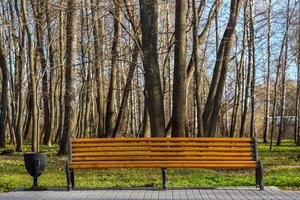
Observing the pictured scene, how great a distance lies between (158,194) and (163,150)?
41.2 inches

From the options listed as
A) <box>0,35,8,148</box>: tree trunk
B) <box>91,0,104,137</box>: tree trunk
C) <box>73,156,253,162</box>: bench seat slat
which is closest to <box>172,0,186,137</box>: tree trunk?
<box>91,0,104,137</box>: tree trunk

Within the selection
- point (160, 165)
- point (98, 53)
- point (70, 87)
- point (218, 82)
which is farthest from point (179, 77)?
point (98, 53)

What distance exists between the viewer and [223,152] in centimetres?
Result: 1066

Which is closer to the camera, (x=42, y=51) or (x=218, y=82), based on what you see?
(x=218, y=82)

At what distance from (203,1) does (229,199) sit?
1514cm

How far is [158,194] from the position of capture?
1002 centimetres

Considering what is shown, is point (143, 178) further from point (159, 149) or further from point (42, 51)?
point (42, 51)

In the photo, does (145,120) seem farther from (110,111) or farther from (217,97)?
(217,97)

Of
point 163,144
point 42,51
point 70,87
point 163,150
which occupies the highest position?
point 42,51

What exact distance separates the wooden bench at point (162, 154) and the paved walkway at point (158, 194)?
345 millimetres

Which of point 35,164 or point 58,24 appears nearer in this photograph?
point 35,164

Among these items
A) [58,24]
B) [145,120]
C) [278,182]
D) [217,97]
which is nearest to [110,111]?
[145,120]

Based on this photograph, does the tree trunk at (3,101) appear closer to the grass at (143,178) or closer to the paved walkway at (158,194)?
the grass at (143,178)

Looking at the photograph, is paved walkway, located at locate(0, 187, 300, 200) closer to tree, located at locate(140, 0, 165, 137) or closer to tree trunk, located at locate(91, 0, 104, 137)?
tree, located at locate(140, 0, 165, 137)
